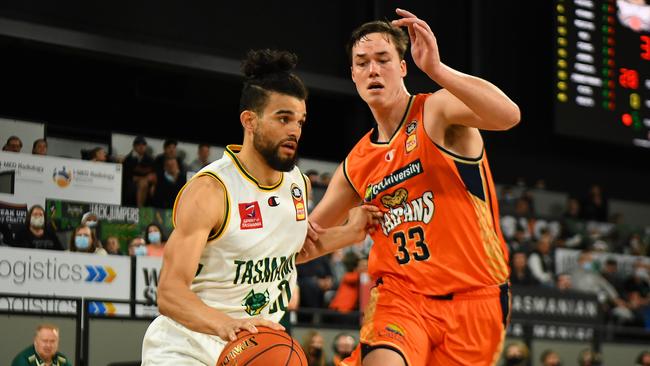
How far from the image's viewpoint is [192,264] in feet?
11.9

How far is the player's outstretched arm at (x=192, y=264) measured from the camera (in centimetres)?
351

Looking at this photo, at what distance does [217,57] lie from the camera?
984 centimetres

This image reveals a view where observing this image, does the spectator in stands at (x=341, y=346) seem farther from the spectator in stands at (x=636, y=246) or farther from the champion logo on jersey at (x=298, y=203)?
the spectator in stands at (x=636, y=246)

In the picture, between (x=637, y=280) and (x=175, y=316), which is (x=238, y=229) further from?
(x=637, y=280)

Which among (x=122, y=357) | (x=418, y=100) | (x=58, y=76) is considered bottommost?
(x=122, y=357)

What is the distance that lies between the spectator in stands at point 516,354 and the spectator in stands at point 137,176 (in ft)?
11.9

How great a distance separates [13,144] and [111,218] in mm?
977

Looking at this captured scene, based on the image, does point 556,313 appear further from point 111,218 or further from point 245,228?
point 245,228

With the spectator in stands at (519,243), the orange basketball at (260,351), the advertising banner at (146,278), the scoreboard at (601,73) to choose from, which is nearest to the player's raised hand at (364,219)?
the orange basketball at (260,351)

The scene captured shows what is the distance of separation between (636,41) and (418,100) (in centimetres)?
640

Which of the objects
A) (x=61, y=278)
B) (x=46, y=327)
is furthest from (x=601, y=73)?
(x=46, y=327)

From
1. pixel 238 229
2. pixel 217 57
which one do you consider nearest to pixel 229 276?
pixel 238 229

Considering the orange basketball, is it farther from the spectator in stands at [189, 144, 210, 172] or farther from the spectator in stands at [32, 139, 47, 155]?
the spectator in stands at [189, 144, 210, 172]

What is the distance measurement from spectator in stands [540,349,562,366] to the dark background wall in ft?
7.58
